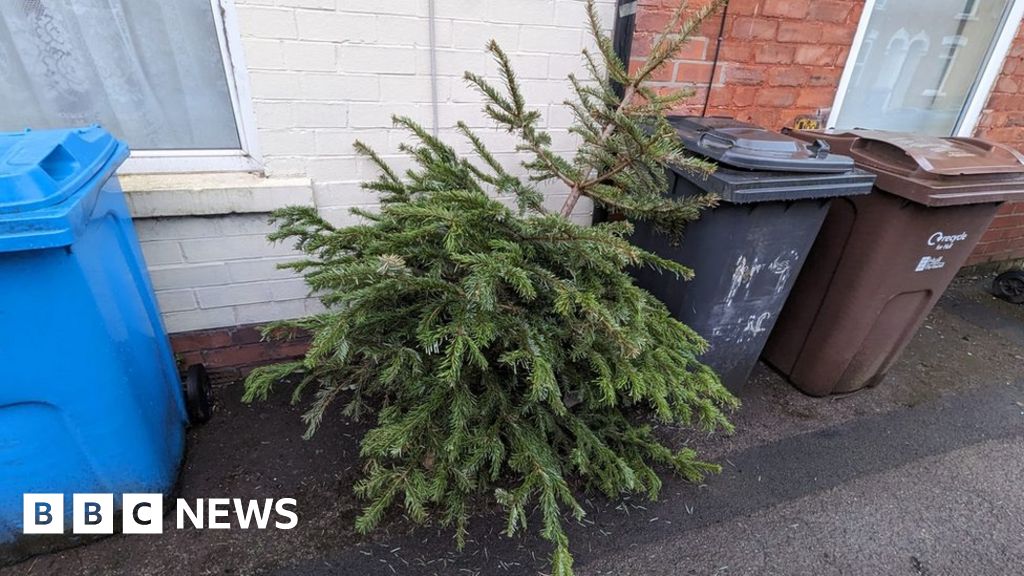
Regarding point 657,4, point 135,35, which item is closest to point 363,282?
point 135,35

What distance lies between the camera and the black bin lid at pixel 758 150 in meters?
2.00

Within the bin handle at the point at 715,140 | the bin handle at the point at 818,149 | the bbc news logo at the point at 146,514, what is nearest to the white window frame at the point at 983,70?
the bin handle at the point at 818,149

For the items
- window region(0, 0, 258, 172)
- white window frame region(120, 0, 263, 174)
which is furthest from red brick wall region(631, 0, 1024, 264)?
window region(0, 0, 258, 172)

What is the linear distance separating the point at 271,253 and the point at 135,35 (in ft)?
3.32

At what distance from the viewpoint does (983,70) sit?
3576 millimetres

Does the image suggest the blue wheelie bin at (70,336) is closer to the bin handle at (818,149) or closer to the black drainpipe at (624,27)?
the black drainpipe at (624,27)

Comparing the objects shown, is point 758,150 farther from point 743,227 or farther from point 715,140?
point 743,227

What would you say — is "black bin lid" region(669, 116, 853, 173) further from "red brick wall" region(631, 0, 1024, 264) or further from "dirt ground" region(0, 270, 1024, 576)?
"dirt ground" region(0, 270, 1024, 576)

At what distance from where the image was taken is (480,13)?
2229 millimetres

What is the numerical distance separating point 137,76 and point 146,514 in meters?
1.76

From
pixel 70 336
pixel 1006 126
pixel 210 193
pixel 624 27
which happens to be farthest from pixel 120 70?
pixel 1006 126

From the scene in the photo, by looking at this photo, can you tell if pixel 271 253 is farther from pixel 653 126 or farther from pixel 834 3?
pixel 834 3

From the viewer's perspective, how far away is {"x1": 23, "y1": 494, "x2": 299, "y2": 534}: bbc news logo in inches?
65.7

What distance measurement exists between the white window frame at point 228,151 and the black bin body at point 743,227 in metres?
1.87
